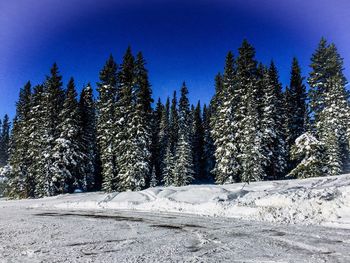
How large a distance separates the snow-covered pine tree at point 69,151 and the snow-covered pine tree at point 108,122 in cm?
280

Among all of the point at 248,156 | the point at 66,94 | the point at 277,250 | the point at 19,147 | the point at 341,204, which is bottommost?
the point at 277,250

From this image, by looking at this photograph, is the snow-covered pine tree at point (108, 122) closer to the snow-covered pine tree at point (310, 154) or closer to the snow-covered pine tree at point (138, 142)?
the snow-covered pine tree at point (138, 142)

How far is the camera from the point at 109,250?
6980 millimetres

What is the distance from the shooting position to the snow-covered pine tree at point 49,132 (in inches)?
1268

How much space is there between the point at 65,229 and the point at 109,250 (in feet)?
12.2

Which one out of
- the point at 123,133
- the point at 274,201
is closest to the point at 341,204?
the point at 274,201

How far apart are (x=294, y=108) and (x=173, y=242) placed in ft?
115

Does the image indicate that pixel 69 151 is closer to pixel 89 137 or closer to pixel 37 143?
pixel 37 143

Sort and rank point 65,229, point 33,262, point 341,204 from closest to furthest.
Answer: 1. point 33,262
2. point 65,229
3. point 341,204

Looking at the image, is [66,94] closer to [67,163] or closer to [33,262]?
[67,163]

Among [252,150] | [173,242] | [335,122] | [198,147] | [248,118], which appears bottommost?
[173,242]

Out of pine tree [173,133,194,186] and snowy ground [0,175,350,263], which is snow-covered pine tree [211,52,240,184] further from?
snowy ground [0,175,350,263]

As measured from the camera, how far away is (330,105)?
32062 mm

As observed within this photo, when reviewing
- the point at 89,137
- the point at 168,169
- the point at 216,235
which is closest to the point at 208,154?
the point at 168,169
